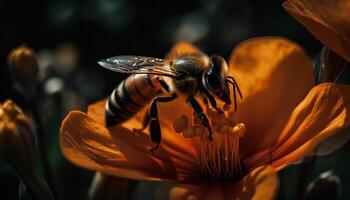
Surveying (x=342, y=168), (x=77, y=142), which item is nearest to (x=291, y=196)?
(x=342, y=168)

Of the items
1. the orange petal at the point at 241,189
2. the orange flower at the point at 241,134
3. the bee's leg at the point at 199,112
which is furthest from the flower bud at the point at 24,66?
the orange petal at the point at 241,189

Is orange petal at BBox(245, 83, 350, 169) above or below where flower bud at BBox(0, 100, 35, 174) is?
below

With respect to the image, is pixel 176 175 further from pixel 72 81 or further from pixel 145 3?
pixel 145 3

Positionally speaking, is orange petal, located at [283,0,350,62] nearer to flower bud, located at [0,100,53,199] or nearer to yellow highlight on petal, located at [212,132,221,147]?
yellow highlight on petal, located at [212,132,221,147]

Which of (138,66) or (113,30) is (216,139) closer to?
(138,66)

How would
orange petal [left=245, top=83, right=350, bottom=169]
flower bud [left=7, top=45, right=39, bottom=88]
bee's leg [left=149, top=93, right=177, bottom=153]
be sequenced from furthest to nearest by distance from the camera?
flower bud [left=7, top=45, right=39, bottom=88] < bee's leg [left=149, top=93, right=177, bottom=153] < orange petal [left=245, top=83, right=350, bottom=169]

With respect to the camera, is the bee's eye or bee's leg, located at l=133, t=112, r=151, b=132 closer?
the bee's eye

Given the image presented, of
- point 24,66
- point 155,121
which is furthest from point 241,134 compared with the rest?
point 24,66

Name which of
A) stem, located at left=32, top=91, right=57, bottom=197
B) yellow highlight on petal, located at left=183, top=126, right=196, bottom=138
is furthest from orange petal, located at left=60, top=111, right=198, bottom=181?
stem, located at left=32, top=91, right=57, bottom=197
